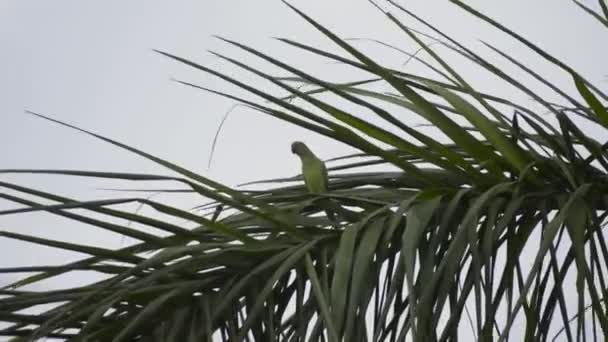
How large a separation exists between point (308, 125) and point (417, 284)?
120 mm

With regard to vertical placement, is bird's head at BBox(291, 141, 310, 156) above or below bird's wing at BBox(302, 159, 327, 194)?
above

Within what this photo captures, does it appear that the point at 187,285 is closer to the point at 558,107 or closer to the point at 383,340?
the point at 383,340

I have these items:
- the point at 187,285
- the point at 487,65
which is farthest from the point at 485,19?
the point at 187,285

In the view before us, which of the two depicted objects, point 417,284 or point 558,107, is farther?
point 558,107

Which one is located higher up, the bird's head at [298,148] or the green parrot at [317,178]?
the bird's head at [298,148]

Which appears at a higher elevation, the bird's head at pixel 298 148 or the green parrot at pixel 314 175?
the bird's head at pixel 298 148

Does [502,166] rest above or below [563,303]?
above

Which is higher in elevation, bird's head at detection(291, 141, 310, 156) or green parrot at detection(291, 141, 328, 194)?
bird's head at detection(291, 141, 310, 156)

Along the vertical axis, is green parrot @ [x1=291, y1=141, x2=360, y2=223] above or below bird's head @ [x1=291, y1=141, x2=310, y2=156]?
below

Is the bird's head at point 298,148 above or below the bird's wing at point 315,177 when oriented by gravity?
above

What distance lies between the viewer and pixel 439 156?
729 millimetres

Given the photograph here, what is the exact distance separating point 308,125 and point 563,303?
186mm

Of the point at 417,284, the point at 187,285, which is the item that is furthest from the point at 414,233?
the point at 187,285

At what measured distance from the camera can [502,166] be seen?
0.73 meters
